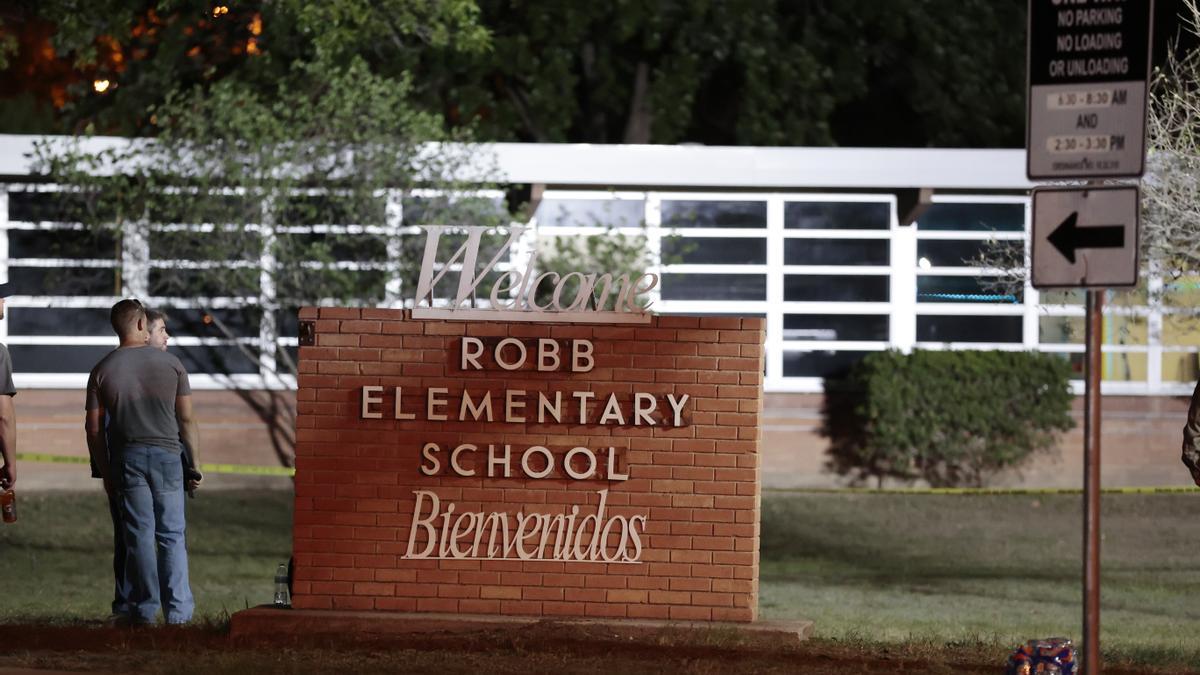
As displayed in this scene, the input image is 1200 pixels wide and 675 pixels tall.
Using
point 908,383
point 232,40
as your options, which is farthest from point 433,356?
point 232,40

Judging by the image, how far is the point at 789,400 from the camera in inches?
829

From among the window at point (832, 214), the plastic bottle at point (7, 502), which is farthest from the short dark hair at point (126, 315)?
the window at point (832, 214)

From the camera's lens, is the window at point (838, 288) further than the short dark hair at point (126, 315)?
Yes

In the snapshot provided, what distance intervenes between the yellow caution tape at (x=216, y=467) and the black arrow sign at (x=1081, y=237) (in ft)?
44.8

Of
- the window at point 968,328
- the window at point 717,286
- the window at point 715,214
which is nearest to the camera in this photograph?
the window at point 715,214

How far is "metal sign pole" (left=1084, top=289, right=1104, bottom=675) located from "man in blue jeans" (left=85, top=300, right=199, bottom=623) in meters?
5.28

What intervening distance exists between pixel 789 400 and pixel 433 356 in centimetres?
1217

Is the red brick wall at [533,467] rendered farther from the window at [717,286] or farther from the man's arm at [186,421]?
the window at [717,286]

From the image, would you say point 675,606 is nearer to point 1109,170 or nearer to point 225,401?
point 1109,170

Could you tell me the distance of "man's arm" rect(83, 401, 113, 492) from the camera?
9.92 m

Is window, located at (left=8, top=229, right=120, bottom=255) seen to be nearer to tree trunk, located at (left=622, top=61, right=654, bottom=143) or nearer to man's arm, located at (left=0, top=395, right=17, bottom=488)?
man's arm, located at (left=0, top=395, right=17, bottom=488)

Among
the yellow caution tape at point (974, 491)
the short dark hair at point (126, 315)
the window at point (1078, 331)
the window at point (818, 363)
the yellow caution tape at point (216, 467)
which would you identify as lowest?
the yellow caution tape at point (974, 491)

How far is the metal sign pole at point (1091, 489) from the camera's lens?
269 inches

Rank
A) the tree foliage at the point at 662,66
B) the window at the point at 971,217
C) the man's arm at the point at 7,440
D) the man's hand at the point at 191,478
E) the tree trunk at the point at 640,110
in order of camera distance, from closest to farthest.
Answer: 1. the man's arm at the point at 7,440
2. the man's hand at the point at 191,478
3. the window at the point at 971,217
4. the tree foliage at the point at 662,66
5. the tree trunk at the point at 640,110
